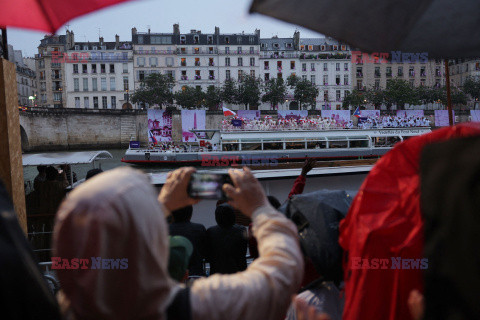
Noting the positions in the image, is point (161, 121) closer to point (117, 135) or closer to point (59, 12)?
point (117, 135)

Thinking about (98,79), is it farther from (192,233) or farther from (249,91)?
(192,233)

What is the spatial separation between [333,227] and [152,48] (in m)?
51.1

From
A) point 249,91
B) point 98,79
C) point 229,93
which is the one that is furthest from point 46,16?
point 98,79

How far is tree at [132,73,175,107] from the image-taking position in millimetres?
43438

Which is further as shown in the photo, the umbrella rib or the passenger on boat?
the umbrella rib

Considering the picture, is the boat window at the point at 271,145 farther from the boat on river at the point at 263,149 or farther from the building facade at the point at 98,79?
the building facade at the point at 98,79

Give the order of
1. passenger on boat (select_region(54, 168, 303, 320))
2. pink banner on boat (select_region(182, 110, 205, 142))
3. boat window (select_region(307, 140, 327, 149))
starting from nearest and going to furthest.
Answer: passenger on boat (select_region(54, 168, 303, 320)), boat window (select_region(307, 140, 327, 149)), pink banner on boat (select_region(182, 110, 205, 142))

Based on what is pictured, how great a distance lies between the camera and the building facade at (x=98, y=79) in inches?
1908

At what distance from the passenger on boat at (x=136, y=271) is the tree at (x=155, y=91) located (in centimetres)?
4407

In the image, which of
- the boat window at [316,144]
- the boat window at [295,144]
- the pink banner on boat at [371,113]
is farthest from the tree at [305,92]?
the boat window at [295,144]

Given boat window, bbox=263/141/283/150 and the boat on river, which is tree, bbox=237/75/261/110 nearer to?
the boat on river

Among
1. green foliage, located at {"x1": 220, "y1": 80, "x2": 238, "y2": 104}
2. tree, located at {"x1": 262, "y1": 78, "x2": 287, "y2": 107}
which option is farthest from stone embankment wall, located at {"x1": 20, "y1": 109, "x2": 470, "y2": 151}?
green foliage, located at {"x1": 220, "y1": 80, "x2": 238, "y2": 104}

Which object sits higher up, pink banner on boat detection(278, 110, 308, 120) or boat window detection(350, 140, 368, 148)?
pink banner on boat detection(278, 110, 308, 120)

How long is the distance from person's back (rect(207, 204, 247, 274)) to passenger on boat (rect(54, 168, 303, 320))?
1622 millimetres
